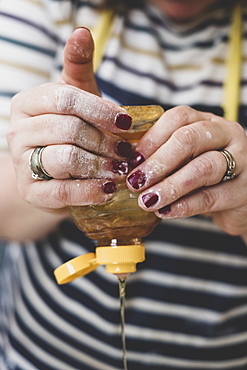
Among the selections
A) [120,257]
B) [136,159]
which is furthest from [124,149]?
[120,257]

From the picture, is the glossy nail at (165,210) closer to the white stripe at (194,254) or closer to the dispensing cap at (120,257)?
the dispensing cap at (120,257)

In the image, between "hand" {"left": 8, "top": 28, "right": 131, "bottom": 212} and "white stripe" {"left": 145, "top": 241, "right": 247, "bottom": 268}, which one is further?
"white stripe" {"left": 145, "top": 241, "right": 247, "bottom": 268}

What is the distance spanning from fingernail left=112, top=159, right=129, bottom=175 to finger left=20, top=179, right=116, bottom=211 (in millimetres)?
16

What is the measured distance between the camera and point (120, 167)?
0.53 metres

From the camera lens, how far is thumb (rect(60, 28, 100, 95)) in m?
0.53

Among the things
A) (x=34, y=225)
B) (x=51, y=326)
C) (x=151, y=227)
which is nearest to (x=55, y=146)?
(x=151, y=227)

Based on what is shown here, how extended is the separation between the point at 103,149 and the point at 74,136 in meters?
0.04

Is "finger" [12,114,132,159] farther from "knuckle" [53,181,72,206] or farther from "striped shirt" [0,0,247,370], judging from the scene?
"striped shirt" [0,0,247,370]

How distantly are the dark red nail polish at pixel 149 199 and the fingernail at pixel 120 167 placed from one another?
0.04 meters

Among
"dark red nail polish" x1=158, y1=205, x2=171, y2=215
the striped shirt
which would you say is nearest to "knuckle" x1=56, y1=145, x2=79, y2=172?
"dark red nail polish" x1=158, y1=205, x2=171, y2=215

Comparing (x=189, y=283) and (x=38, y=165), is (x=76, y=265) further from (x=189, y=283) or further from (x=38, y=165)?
(x=189, y=283)

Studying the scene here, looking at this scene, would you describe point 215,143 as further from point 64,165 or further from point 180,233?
point 180,233

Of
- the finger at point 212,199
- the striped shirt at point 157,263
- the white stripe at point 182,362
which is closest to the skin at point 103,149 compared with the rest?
the finger at point 212,199

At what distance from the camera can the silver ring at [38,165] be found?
0.53 metres
